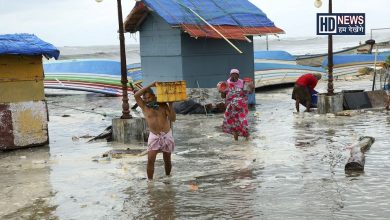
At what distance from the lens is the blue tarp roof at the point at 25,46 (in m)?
10.6

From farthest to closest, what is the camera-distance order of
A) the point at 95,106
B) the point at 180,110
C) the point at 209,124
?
the point at 95,106 < the point at 180,110 < the point at 209,124

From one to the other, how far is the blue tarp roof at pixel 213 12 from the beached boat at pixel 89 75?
5925 mm

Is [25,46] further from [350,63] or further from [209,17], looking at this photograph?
[350,63]

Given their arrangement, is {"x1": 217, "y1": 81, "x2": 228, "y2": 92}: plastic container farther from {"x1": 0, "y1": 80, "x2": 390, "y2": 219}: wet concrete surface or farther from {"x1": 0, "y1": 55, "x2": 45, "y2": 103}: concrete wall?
{"x1": 0, "y1": 55, "x2": 45, "y2": 103}: concrete wall

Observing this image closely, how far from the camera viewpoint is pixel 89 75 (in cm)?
2441

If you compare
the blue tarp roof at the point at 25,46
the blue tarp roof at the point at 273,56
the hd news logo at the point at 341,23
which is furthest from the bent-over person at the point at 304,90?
the blue tarp roof at the point at 273,56

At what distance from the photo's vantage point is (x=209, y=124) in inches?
545

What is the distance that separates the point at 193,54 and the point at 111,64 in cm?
879

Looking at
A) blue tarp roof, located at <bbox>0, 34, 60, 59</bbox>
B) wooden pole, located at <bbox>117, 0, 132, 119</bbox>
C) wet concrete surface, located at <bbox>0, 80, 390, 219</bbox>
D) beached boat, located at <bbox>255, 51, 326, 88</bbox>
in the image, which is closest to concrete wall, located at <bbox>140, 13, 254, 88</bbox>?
wet concrete surface, located at <bbox>0, 80, 390, 219</bbox>

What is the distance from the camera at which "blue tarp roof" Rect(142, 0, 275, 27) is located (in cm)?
1577

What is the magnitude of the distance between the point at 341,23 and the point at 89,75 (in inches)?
504

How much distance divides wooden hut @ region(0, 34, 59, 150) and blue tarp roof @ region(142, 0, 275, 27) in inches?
195

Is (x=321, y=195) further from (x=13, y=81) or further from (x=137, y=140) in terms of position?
(x=13, y=81)

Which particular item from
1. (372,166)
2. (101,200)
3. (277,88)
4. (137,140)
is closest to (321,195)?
(372,166)
